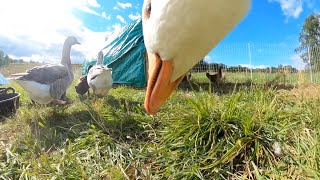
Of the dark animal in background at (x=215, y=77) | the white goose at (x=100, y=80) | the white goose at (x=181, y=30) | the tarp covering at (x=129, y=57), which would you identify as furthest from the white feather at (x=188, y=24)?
the dark animal in background at (x=215, y=77)

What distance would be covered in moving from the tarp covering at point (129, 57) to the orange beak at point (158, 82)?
21.1 ft

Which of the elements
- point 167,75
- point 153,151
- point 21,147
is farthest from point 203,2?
point 21,147

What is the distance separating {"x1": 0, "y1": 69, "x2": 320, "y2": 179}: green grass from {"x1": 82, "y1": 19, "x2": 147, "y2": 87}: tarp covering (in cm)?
501

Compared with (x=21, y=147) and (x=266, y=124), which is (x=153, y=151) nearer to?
(x=266, y=124)

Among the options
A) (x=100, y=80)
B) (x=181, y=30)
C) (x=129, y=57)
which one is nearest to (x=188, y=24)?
(x=181, y=30)

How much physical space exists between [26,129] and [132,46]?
5261 millimetres

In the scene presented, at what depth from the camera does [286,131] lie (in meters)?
1.76

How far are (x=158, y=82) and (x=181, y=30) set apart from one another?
0.19 meters

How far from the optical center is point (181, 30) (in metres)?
0.69

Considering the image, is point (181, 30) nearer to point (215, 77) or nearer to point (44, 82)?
point (44, 82)

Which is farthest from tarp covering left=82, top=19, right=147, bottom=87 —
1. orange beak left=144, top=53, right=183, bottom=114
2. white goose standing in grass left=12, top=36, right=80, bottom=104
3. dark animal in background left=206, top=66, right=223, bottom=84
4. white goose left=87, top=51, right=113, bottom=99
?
orange beak left=144, top=53, right=183, bottom=114

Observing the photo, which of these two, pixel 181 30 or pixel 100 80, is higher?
pixel 100 80

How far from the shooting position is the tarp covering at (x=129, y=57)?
7.48 m

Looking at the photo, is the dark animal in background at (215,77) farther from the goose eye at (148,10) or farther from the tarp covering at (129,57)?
the goose eye at (148,10)
